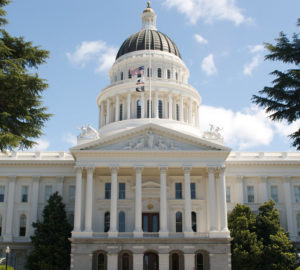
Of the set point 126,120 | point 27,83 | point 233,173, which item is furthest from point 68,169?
point 27,83

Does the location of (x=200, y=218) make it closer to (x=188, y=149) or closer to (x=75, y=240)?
(x=188, y=149)

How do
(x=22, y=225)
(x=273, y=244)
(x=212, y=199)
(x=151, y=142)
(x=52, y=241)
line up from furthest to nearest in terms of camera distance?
(x=22, y=225), (x=151, y=142), (x=52, y=241), (x=212, y=199), (x=273, y=244)

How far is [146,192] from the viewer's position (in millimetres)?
49000

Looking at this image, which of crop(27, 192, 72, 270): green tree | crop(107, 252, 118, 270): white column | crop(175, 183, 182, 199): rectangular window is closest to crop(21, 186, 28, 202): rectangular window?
crop(27, 192, 72, 270): green tree

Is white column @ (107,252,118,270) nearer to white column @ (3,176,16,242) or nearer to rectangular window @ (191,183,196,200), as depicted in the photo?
rectangular window @ (191,183,196,200)

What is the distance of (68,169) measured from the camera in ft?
174

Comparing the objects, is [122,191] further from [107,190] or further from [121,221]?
[121,221]

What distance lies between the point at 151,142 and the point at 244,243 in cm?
1381

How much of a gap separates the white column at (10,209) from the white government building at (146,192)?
116mm

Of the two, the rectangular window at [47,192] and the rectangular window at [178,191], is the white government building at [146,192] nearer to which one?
the rectangular window at [178,191]

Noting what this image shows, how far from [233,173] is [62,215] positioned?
20.6 metres

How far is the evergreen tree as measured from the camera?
26.6 metres

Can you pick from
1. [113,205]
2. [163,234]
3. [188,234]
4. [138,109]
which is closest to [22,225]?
[113,205]

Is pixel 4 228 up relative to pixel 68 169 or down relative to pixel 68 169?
down
